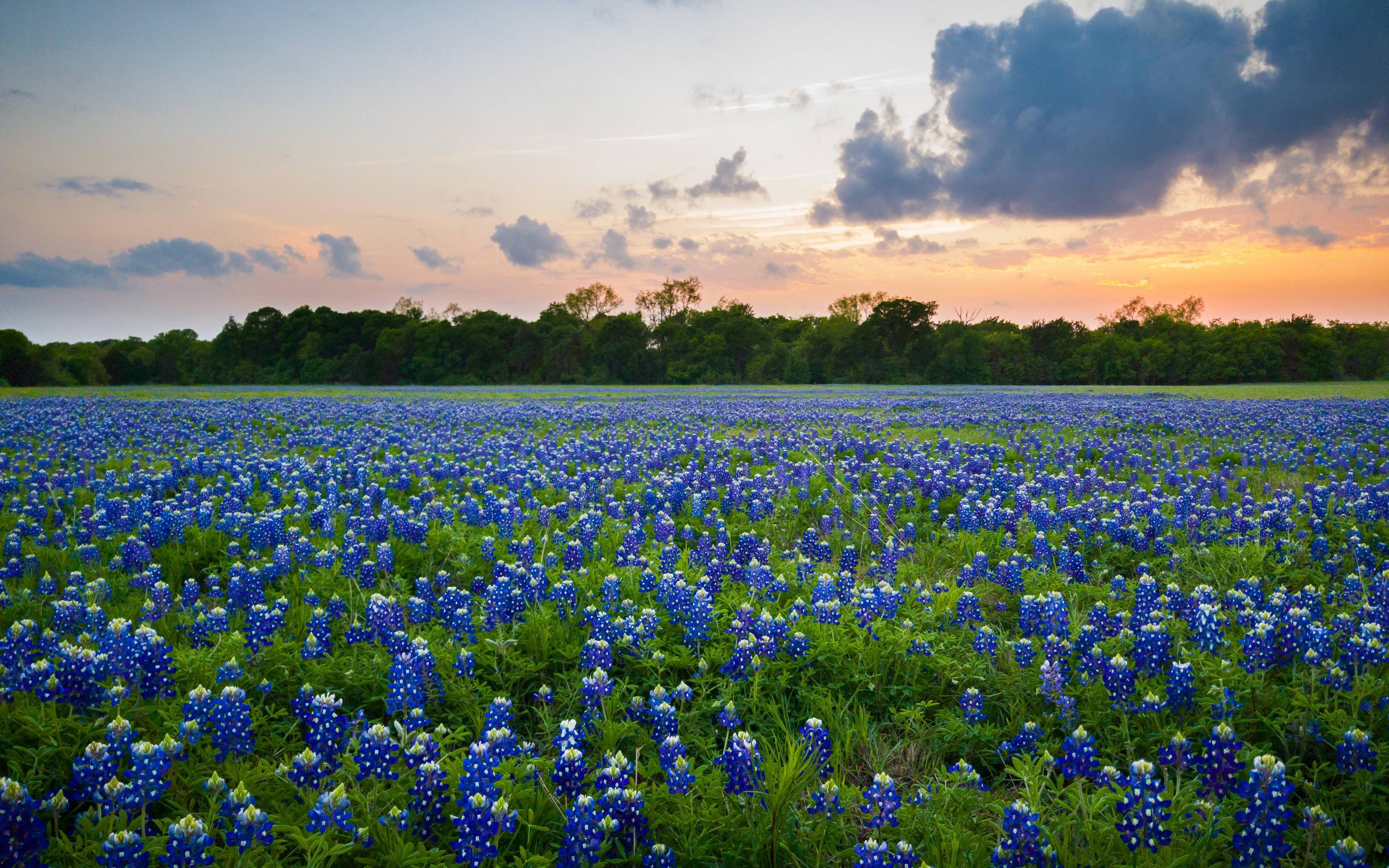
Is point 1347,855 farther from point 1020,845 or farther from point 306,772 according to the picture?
point 306,772

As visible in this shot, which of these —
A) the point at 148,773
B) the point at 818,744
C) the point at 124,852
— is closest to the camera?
the point at 124,852

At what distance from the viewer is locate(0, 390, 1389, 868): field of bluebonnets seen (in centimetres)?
219

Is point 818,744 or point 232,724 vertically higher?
point 232,724

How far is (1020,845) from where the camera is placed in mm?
2062

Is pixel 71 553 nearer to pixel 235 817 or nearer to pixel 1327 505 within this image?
pixel 235 817

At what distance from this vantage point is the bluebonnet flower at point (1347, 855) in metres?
1.88

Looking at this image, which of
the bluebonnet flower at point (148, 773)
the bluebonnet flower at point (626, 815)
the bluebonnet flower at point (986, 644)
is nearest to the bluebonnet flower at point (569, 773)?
the bluebonnet flower at point (626, 815)

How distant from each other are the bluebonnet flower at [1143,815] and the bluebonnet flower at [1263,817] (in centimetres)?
18

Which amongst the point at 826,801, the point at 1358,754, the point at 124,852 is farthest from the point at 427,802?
the point at 1358,754

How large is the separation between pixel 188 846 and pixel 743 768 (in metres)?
1.65

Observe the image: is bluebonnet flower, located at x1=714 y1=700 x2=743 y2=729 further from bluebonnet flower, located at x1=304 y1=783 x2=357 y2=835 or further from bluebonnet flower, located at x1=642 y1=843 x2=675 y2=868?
bluebonnet flower, located at x1=304 y1=783 x2=357 y2=835

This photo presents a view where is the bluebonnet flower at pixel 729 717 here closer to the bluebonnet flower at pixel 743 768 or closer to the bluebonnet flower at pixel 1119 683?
the bluebonnet flower at pixel 743 768

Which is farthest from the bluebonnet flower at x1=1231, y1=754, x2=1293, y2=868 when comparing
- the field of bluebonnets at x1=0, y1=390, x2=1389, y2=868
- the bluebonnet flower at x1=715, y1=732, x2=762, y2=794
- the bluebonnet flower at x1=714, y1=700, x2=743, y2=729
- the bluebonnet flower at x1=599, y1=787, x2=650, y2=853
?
the bluebonnet flower at x1=599, y1=787, x2=650, y2=853

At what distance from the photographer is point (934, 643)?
140 inches
